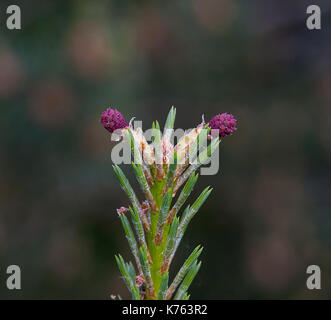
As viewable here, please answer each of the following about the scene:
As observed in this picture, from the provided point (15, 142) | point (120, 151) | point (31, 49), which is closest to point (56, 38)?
point (31, 49)

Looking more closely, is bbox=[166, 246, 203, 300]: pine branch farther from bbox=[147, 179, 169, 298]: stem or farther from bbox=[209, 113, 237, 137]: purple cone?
bbox=[209, 113, 237, 137]: purple cone

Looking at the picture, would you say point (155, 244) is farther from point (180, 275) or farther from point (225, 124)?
point (225, 124)

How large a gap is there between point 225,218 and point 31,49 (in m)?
1.84

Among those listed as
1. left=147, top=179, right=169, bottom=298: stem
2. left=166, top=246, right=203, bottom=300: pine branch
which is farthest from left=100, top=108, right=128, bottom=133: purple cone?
left=166, top=246, right=203, bottom=300: pine branch

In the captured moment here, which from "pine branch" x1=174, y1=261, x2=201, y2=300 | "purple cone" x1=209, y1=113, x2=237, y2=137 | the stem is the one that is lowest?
"pine branch" x1=174, y1=261, x2=201, y2=300

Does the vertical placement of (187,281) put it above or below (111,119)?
below

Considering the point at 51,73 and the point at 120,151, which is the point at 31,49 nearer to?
the point at 51,73

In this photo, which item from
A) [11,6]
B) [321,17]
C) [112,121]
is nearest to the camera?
[112,121]

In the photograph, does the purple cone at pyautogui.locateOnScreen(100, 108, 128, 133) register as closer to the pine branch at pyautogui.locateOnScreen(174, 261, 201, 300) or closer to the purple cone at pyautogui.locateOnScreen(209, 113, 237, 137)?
the purple cone at pyautogui.locateOnScreen(209, 113, 237, 137)

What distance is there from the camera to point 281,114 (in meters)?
3.60

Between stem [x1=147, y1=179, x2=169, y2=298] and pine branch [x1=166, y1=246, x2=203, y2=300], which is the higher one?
stem [x1=147, y1=179, x2=169, y2=298]

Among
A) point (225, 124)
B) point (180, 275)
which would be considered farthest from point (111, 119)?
point (180, 275)

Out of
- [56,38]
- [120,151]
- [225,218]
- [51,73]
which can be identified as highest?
[56,38]

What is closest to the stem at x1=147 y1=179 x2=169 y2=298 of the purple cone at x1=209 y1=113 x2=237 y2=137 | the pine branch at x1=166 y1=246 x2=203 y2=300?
the pine branch at x1=166 y1=246 x2=203 y2=300
